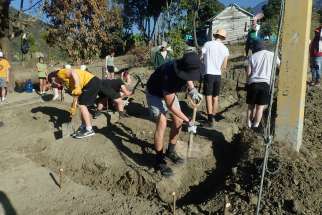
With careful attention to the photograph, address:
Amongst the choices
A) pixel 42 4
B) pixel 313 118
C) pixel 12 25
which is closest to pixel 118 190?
pixel 313 118

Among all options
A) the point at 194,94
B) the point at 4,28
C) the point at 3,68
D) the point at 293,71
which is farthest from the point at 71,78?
the point at 4,28

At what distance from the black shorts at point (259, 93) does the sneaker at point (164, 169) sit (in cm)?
189

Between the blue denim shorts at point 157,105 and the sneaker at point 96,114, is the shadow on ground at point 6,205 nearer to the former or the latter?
the blue denim shorts at point 157,105

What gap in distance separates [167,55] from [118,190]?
580 cm

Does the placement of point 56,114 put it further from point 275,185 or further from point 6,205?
point 275,185

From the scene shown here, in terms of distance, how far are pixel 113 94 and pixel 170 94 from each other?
3.33 m

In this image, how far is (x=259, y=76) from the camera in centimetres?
687

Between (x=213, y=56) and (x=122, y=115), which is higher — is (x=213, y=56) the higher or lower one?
the higher one

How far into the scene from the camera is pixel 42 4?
Result: 55.0ft

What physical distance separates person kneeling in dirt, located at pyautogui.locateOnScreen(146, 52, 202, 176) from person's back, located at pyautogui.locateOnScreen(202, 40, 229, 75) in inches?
59.6

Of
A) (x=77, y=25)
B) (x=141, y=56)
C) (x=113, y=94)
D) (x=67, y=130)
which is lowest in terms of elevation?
(x=67, y=130)

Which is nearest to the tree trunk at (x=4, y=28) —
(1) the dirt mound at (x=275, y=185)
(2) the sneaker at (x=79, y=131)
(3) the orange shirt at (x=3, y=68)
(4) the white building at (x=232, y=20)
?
(3) the orange shirt at (x=3, y=68)

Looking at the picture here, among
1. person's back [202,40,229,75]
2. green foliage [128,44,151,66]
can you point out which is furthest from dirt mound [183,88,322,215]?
green foliage [128,44,151,66]

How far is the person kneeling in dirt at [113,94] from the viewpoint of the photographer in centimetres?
887
